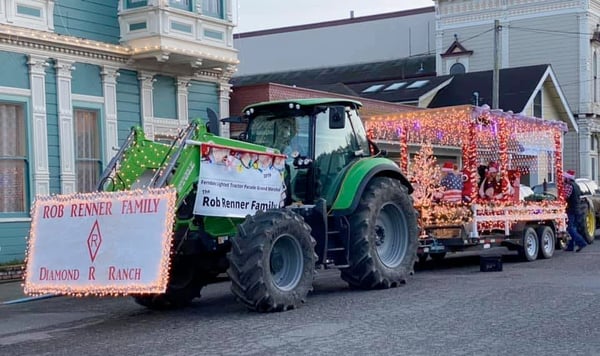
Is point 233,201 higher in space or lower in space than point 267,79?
lower

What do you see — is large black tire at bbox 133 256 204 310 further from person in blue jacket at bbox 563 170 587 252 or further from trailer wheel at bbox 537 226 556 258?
person in blue jacket at bbox 563 170 587 252

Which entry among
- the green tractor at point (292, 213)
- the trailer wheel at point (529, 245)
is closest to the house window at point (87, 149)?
the green tractor at point (292, 213)

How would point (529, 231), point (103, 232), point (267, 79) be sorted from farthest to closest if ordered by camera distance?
1. point (267, 79)
2. point (529, 231)
3. point (103, 232)

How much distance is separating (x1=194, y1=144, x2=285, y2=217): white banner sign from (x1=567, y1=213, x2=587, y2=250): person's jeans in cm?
981

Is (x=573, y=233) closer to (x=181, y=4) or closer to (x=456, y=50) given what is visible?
(x=181, y=4)

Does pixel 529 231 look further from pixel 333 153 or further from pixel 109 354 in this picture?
pixel 109 354

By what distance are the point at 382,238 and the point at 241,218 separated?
2840 mm

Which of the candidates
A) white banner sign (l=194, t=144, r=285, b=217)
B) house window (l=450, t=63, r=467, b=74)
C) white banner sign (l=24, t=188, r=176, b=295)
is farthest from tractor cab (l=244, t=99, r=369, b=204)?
Answer: house window (l=450, t=63, r=467, b=74)

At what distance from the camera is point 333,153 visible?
41.3ft

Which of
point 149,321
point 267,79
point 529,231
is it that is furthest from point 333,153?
point 267,79

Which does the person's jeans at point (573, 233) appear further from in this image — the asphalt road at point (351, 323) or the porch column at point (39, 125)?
the porch column at point (39, 125)

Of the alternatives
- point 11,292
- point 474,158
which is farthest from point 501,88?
point 11,292

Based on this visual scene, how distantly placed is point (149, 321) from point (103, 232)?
1.28 m

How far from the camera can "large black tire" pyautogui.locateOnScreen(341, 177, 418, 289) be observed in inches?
479
